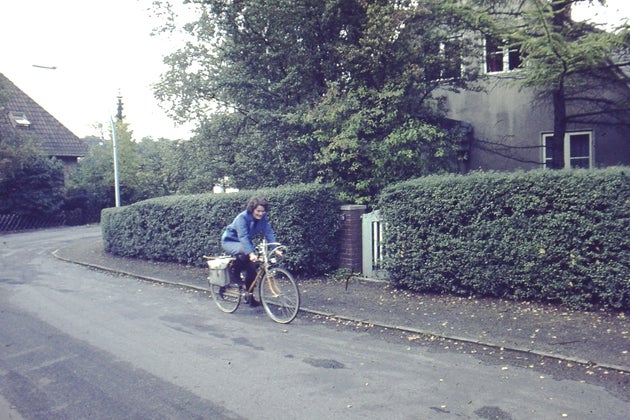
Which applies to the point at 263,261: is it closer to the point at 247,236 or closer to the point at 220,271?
the point at 247,236

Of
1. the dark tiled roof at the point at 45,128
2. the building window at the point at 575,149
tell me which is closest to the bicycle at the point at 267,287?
the building window at the point at 575,149

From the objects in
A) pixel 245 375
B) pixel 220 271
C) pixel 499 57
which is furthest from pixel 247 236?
pixel 499 57

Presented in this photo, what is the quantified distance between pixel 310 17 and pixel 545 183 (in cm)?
815

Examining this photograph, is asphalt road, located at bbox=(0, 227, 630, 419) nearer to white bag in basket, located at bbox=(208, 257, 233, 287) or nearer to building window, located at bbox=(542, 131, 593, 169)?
white bag in basket, located at bbox=(208, 257, 233, 287)

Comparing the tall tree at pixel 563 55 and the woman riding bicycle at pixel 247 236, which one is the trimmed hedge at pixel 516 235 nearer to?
the woman riding bicycle at pixel 247 236

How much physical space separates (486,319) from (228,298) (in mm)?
4119

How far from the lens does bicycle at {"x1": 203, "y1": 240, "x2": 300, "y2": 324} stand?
7766 mm

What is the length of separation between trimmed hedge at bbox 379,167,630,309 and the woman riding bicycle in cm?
259

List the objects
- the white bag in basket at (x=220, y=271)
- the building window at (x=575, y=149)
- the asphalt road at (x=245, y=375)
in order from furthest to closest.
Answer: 1. the building window at (x=575, y=149)
2. the white bag in basket at (x=220, y=271)
3. the asphalt road at (x=245, y=375)

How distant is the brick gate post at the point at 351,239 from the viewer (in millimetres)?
11133

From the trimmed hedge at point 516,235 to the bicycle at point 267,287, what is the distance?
243 cm

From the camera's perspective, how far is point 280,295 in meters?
7.88

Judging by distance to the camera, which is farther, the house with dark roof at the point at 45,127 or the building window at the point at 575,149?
the house with dark roof at the point at 45,127

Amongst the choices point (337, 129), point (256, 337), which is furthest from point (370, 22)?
point (256, 337)
